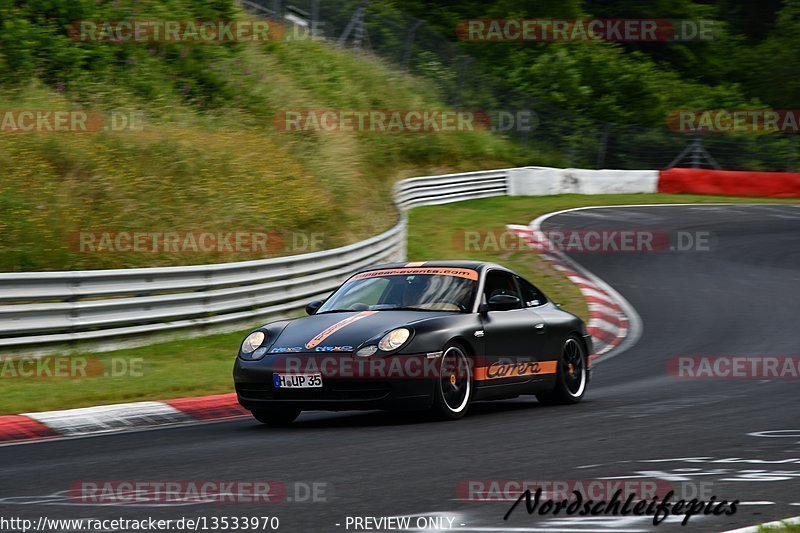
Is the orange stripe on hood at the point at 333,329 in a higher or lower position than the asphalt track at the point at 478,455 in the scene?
higher

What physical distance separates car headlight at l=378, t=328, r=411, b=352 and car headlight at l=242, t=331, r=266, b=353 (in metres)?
1.04

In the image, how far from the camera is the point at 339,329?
8883 mm

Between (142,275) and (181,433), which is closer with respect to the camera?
(181,433)

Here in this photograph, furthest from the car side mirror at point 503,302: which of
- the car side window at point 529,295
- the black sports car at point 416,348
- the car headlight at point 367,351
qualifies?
the car headlight at point 367,351

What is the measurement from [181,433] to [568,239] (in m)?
17.7

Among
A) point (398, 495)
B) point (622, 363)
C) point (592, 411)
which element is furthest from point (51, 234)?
point (398, 495)

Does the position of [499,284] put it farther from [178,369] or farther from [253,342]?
[178,369]

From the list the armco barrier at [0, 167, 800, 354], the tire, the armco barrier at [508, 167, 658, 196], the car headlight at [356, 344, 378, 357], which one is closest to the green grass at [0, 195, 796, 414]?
the armco barrier at [0, 167, 800, 354]

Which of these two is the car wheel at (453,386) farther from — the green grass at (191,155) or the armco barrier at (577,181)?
the armco barrier at (577,181)

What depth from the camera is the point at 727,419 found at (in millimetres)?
9031

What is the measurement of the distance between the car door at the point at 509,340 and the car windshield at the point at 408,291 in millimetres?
215

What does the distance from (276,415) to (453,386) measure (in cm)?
141

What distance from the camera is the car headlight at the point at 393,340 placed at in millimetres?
8594

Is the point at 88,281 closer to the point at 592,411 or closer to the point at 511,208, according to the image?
the point at 592,411
